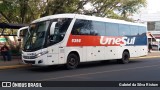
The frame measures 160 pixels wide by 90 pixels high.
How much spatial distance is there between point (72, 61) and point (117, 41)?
527cm

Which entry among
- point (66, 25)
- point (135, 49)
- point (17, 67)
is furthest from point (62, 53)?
point (135, 49)

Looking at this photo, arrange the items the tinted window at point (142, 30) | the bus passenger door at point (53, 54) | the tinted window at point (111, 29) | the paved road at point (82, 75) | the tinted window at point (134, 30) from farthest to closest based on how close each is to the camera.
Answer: the tinted window at point (142, 30) → the tinted window at point (134, 30) → the tinted window at point (111, 29) → the bus passenger door at point (53, 54) → the paved road at point (82, 75)

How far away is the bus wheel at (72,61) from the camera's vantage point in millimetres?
18484

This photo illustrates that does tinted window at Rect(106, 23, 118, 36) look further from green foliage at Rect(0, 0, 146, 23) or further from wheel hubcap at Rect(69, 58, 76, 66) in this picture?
green foliage at Rect(0, 0, 146, 23)

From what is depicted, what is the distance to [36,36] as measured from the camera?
59.4ft

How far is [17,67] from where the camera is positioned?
798 inches

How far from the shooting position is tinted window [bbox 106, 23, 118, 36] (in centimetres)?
2184

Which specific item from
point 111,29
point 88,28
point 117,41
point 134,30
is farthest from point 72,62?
point 134,30

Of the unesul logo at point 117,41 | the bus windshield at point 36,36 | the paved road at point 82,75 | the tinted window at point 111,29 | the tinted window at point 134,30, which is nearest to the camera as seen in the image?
the paved road at point 82,75

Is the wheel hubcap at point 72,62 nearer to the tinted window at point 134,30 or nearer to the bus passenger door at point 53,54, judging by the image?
the bus passenger door at point 53,54

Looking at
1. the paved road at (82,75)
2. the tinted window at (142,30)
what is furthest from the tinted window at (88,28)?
the tinted window at (142,30)

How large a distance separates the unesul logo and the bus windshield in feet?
15.7

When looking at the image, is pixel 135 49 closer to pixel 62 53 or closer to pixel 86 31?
pixel 86 31

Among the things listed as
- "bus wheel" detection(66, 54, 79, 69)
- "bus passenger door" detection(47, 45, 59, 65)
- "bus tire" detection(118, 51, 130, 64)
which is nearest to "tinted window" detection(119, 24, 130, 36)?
"bus tire" detection(118, 51, 130, 64)
